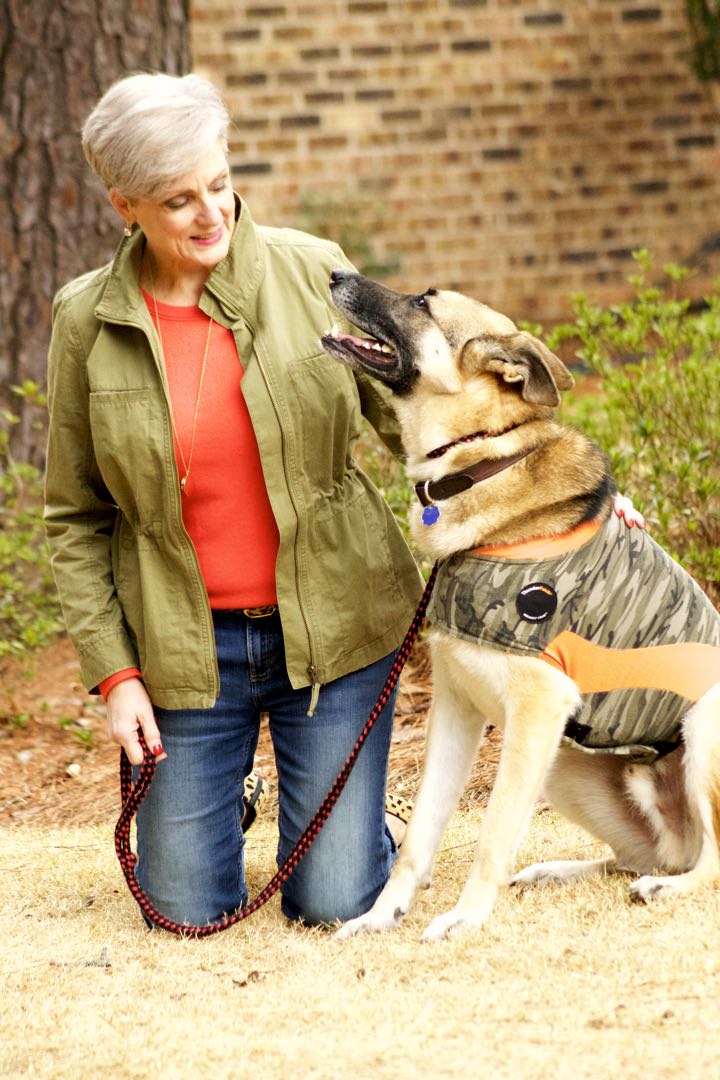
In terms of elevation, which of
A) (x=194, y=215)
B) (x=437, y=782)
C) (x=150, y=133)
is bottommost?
(x=437, y=782)

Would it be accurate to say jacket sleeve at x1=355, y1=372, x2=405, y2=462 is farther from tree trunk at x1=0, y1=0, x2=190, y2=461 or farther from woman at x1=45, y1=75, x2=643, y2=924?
tree trunk at x1=0, y1=0, x2=190, y2=461

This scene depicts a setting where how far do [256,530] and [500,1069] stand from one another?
154cm

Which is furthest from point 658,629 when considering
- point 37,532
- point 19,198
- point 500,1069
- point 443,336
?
point 19,198

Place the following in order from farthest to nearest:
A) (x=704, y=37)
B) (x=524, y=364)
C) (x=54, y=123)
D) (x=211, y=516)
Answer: (x=704, y=37)
(x=54, y=123)
(x=211, y=516)
(x=524, y=364)

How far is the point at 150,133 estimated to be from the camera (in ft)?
10.2

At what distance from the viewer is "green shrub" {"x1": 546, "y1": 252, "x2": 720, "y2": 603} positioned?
5.14 m

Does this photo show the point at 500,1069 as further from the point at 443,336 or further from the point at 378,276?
the point at 378,276

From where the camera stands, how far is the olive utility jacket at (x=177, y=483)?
330 cm

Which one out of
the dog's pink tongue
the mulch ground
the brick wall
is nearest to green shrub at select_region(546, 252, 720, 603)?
the mulch ground

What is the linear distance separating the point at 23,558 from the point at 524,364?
3.19 m

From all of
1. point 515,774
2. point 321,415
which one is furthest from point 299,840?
point 321,415

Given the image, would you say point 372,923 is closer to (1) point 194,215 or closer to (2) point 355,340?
(2) point 355,340

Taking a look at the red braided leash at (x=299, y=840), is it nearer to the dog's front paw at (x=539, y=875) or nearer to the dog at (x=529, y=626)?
the dog at (x=529, y=626)

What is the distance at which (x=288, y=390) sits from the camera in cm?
332
